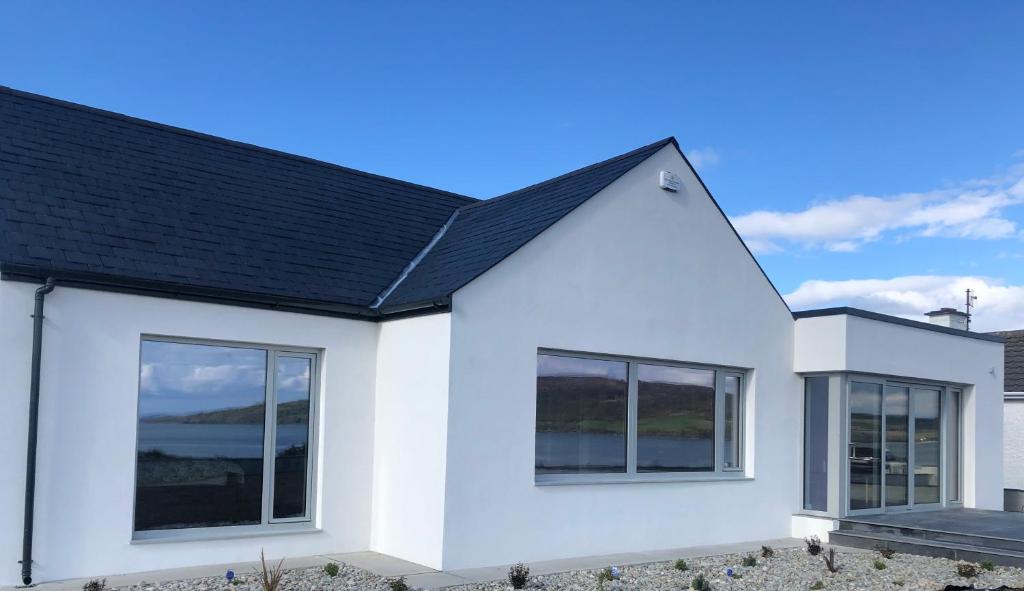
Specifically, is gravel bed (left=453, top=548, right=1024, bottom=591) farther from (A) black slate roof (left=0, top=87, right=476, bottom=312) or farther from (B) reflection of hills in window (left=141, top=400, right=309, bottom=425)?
(A) black slate roof (left=0, top=87, right=476, bottom=312)

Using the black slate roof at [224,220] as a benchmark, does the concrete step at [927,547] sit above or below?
below

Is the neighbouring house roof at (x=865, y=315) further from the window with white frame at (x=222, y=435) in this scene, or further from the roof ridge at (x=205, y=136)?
the window with white frame at (x=222, y=435)

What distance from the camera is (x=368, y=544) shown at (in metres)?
10.6

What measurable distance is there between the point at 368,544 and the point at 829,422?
7.28m

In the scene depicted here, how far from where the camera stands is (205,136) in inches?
479

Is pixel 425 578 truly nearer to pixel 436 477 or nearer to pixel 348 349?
pixel 436 477

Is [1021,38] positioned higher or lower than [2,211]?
higher

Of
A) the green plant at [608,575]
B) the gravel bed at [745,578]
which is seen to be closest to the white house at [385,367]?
the gravel bed at [745,578]

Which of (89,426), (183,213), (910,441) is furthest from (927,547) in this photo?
(183,213)

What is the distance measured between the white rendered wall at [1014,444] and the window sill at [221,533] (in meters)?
17.0

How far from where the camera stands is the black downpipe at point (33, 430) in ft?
26.5

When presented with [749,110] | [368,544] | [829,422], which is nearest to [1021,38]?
[749,110]

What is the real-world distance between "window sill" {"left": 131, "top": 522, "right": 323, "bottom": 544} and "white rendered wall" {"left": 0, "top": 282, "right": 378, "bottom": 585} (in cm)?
6

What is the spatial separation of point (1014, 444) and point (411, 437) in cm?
1635
